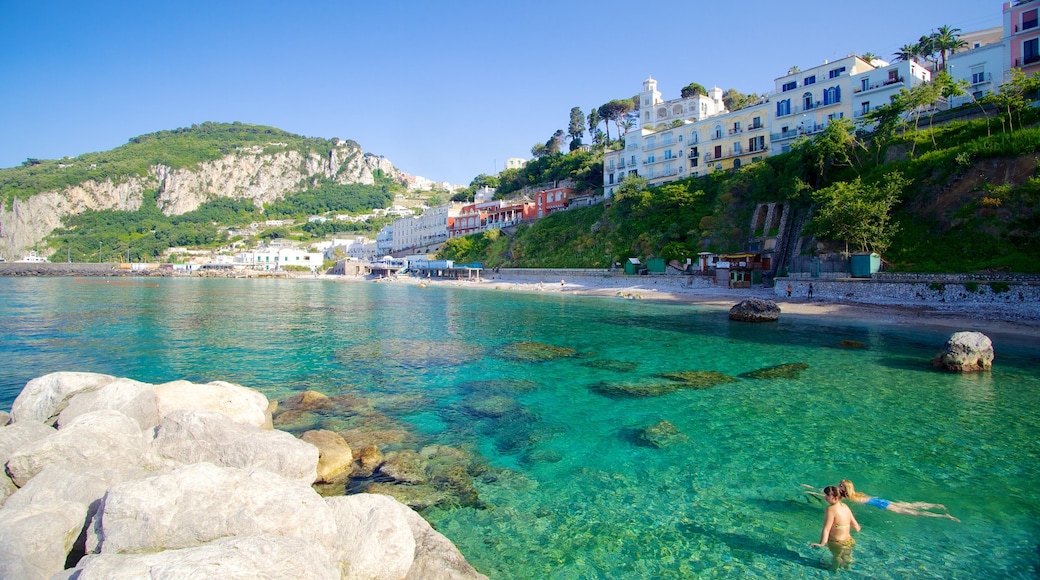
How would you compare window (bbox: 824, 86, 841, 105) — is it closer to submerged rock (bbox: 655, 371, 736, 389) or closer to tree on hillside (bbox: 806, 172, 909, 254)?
tree on hillside (bbox: 806, 172, 909, 254)

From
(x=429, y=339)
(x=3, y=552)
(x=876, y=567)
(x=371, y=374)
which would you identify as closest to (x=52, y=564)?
(x=3, y=552)

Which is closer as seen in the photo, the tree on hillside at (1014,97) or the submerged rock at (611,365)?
the submerged rock at (611,365)

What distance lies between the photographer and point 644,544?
7609 millimetres

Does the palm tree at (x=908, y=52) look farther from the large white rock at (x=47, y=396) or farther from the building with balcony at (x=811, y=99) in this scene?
the large white rock at (x=47, y=396)

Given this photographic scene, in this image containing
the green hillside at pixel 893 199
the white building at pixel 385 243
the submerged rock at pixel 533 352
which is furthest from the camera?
the white building at pixel 385 243

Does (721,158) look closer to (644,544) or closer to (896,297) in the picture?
(896,297)

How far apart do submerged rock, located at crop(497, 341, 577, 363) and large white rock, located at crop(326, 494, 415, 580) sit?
14.7 m

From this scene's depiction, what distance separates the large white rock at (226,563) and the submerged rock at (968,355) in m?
22.3

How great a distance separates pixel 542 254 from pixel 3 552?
79477 mm

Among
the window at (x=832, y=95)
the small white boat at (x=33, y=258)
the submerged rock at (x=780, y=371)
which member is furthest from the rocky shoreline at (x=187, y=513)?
the small white boat at (x=33, y=258)

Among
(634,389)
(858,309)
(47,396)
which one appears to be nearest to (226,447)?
(47,396)

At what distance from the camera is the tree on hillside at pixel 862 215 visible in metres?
37.8

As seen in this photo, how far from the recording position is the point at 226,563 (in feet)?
13.5

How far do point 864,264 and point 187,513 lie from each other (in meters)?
42.8
